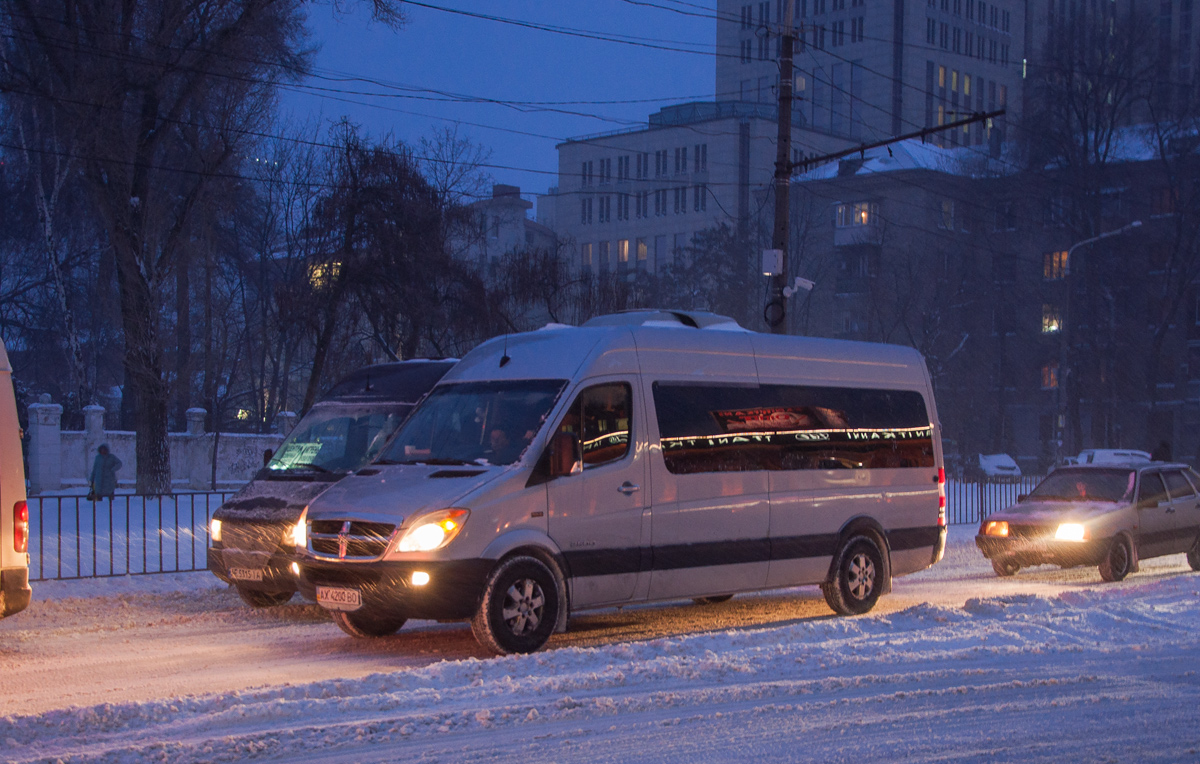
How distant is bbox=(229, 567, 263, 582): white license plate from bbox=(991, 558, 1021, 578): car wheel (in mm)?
9357

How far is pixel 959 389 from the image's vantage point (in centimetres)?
5988

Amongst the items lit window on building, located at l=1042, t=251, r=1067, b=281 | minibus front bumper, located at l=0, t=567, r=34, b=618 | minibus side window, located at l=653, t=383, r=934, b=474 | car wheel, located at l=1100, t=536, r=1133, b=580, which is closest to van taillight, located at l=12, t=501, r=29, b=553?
minibus front bumper, located at l=0, t=567, r=34, b=618

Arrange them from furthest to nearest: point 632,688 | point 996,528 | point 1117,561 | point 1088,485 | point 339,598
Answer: point 1088,485 → point 996,528 → point 1117,561 → point 339,598 → point 632,688

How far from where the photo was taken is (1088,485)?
1648 centimetres

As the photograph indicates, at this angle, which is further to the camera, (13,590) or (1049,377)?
(1049,377)

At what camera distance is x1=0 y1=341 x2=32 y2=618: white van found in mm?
8922

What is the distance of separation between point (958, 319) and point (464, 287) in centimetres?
3489

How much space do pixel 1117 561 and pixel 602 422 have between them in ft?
28.8

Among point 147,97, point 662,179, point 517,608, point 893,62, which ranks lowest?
point 517,608

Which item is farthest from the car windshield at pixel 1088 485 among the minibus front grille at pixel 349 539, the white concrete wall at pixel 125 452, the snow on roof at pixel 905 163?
the snow on roof at pixel 905 163

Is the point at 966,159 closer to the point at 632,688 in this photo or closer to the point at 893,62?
the point at 893,62

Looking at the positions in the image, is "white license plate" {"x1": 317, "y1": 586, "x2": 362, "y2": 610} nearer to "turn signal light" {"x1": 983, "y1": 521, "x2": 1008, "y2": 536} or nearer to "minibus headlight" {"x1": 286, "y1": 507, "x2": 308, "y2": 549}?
"minibus headlight" {"x1": 286, "y1": 507, "x2": 308, "y2": 549}

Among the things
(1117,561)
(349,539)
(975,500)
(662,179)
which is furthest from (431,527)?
(662,179)

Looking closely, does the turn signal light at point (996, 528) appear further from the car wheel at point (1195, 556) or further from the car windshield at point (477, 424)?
the car windshield at point (477, 424)
